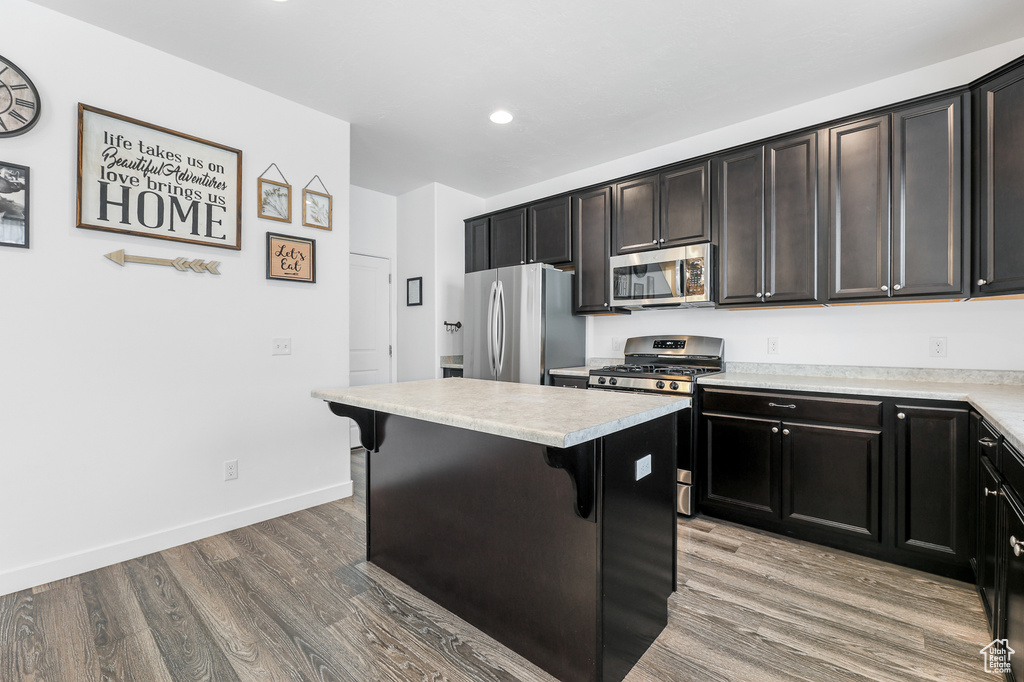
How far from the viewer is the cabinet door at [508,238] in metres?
4.33

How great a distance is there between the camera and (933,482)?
221cm

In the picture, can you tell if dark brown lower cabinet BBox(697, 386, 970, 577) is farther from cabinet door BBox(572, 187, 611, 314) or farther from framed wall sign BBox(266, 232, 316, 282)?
framed wall sign BBox(266, 232, 316, 282)

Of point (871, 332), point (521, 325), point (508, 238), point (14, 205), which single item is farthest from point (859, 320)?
point (14, 205)

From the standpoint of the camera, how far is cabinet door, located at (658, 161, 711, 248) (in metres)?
3.19

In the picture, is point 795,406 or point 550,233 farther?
point 550,233

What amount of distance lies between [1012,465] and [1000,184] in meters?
1.51

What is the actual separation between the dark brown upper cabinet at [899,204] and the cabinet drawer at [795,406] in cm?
64

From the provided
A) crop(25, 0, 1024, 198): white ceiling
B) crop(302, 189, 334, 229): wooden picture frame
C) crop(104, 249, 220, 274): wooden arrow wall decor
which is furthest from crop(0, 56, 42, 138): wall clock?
crop(302, 189, 334, 229): wooden picture frame

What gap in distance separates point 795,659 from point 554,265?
316 centimetres

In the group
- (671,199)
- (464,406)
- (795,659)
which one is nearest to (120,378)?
(464,406)

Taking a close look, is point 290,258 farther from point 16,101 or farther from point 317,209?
point 16,101

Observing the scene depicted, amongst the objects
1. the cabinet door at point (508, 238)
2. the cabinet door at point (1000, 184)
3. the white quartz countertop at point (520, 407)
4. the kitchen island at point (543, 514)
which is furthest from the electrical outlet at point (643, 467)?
the cabinet door at point (508, 238)

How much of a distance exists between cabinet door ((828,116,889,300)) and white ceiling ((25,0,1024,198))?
43 cm

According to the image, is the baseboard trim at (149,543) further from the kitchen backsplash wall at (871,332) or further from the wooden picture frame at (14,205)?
the kitchen backsplash wall at (871,332)
